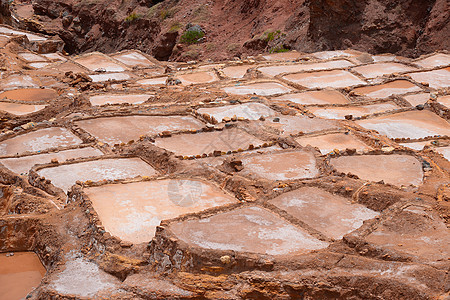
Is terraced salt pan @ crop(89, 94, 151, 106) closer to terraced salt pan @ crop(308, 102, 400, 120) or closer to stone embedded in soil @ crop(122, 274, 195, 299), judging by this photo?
terraced salt pan @ crop(308, 102, 400, 120)

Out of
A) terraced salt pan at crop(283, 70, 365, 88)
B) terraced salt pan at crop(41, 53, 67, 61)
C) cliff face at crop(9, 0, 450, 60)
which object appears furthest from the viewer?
cliff face at crop(9, 0, 450, 60)

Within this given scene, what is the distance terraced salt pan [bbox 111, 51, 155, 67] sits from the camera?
14562mm

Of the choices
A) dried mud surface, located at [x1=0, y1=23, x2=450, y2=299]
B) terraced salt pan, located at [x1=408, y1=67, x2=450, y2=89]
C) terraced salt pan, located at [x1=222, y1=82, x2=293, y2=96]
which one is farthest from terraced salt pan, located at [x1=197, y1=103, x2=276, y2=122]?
terraced salt pan, located at [x1=408, y1=67, x2=450, y2=89]

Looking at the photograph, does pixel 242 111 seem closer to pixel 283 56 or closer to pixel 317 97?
pixel 317 97

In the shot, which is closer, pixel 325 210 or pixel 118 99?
pixel 325 210

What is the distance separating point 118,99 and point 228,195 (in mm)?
4899

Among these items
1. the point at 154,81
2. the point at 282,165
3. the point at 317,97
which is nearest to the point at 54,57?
the point at 154,81

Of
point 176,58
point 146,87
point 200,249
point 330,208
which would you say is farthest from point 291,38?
point 200,249

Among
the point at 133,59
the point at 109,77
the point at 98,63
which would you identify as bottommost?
the point at 133,59

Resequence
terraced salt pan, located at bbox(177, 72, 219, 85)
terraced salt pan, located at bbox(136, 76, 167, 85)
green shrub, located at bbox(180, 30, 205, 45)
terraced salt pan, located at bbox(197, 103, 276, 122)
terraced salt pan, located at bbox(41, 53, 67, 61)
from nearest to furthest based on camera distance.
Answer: terraced salt pan, located at bbox(197, 103, 276, 122), terraced salt pan, located at bbox(177, 72, 219, 85), terraced salt pan, located at bbox(136, 76, 167, 85), terraced salt pan, located at bbox(41, 53, 67, 61), green shrub, located at bbox(180, 30, 205, 45)

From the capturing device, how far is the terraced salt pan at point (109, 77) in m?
12.0

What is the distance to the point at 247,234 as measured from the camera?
4461mm

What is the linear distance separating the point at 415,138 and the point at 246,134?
2336 millimetres

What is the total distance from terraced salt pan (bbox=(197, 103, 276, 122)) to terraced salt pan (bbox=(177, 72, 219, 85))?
2610 mm
